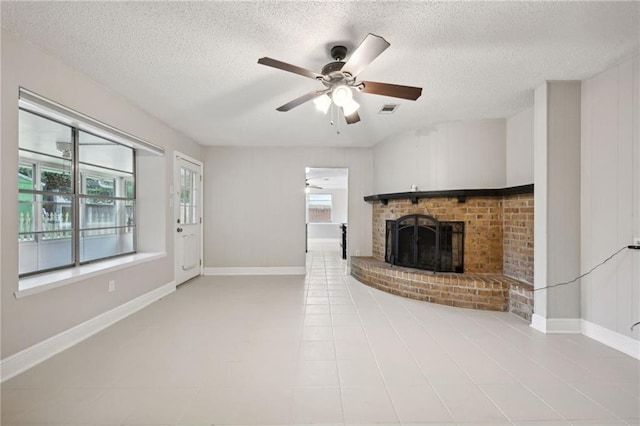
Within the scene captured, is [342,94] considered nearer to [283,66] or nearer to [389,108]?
[283,66]

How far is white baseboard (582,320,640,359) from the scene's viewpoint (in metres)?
2.19

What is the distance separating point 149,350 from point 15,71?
230cm

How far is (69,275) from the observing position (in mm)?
2400

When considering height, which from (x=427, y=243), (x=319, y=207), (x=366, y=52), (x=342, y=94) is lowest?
(x=427, y=243)

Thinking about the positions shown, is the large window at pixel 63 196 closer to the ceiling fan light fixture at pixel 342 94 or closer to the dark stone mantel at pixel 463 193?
the ceiling fan light fixture at pixel 342 94

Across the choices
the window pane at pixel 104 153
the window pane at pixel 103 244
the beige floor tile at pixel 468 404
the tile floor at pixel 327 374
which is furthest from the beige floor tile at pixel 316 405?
the window pane at pixel 104 153

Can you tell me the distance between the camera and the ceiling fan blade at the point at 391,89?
6.48 feet

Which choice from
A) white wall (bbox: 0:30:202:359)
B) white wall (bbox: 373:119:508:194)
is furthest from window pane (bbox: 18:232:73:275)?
white wall (bbox: 373:119:508:194)

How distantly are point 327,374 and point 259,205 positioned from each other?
3669mm

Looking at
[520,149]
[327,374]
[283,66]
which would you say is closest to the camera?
[283,66]

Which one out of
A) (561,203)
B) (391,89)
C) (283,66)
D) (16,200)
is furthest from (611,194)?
(16,200)

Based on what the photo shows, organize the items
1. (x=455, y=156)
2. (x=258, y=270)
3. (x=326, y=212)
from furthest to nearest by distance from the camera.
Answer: (x=326, y=212)
(x=258, y=270)
(x=455, y=156)

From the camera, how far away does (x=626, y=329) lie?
2.26 metres

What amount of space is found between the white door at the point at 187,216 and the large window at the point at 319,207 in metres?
5.85
